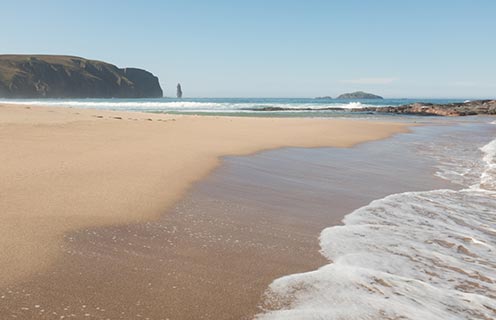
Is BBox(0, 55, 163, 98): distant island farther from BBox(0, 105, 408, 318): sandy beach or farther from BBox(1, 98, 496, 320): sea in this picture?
BBox(1, 98, 496, 320): sea

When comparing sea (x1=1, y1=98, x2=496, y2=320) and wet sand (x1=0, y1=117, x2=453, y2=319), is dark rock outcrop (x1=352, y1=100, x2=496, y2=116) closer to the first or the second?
wet sand (x1=0, y1=117, x2=453, y2=319)

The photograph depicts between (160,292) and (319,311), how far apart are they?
122cm

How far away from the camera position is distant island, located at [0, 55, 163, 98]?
134250mm

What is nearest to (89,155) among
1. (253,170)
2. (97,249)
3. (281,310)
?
(253,170)

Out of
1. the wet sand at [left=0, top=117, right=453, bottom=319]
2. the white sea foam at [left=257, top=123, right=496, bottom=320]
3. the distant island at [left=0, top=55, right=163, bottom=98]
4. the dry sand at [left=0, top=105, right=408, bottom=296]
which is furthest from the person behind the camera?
the distant island at [left=0, top=55, right=163, bottom=98]

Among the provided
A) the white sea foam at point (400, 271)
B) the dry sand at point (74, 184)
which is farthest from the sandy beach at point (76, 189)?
the white sea foam at point (400, 271)

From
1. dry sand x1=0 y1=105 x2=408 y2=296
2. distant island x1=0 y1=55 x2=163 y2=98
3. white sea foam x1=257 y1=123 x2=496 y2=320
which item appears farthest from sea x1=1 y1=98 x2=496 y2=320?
distant island x1=0 y1=55 x2=163 y2=98

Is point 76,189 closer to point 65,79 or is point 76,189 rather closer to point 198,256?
point 198,256

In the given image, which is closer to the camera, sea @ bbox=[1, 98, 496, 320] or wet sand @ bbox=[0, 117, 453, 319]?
wet sand @ bbox=[0, 117, 453, 319]

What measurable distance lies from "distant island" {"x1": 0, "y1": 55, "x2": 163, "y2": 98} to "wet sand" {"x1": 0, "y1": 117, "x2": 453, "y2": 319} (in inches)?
5706

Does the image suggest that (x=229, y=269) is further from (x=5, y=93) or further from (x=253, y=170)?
(x=5, y=93)

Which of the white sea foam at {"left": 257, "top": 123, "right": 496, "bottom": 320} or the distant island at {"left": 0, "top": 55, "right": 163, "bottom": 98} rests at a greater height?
the distant island at {"left": 0, "top": 55, "right": 163, "bottom": 98}

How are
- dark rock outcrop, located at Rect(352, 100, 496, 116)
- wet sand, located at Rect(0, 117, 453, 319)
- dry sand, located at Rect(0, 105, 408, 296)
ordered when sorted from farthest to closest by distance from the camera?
dark rock outcrop, located at Rect(352, 100, 496, 116) < dry sand, located at Rect(0, 105, 408, 296) < wet sand, located at Rect(0, 117, 453, 319)


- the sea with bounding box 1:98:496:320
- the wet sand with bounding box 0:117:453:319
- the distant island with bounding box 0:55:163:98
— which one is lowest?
the sea with bounding box 1:98:496:320
